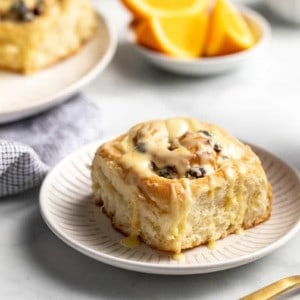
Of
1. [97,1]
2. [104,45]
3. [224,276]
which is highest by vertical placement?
[224,276]

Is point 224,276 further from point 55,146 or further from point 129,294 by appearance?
point 55,146

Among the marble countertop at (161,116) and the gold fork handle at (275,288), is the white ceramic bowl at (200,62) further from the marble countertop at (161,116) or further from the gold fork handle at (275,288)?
the gold fork handle at (275,288)

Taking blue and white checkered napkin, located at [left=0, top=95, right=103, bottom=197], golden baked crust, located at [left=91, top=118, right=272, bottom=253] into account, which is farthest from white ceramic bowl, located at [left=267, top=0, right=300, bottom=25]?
golden baked crust, located at [left=91, top=118, right=272, bottom=253]

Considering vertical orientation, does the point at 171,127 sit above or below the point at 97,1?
above

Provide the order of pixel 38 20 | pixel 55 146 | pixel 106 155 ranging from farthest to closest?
1. pixel 38 20
2. pixel 55 146
3. pixel 106 155

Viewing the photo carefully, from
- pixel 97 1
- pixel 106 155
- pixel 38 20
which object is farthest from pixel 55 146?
pixel 97 1

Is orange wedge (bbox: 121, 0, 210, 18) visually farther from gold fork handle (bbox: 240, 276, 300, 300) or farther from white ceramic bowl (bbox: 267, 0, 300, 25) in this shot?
gold fork handle (bbox: 240, 276, 300, 300)
